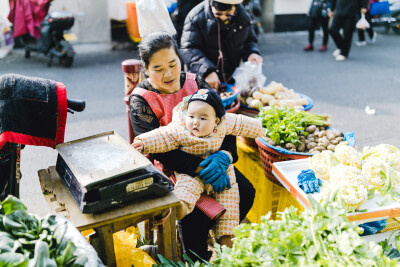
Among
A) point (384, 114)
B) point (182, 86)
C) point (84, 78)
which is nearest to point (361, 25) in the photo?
point (384, 114)

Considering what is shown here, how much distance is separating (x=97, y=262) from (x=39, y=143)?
85cm

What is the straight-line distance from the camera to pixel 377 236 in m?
2.29

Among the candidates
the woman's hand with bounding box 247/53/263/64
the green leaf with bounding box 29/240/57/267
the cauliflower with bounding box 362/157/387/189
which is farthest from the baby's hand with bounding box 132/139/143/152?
the woman's hand with bounding box 247/53/263/64

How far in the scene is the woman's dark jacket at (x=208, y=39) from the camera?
353 centimetres

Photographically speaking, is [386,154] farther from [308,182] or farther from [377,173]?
[308,182]

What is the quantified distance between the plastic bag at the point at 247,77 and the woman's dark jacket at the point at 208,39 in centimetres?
19

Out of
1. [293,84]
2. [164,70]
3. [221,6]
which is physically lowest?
[293,84]

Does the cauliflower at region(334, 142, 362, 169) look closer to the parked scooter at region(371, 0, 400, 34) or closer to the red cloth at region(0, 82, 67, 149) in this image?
the red cloth at region(0, 82, 67, 149)

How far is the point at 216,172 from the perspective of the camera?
2.30m

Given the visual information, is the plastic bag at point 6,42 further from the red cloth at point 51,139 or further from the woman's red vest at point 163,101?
the red cloth at point 51,139

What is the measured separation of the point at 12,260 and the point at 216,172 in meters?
1.24

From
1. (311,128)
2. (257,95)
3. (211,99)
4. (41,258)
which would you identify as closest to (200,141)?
(211,99)

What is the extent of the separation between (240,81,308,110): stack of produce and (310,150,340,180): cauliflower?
1103mm

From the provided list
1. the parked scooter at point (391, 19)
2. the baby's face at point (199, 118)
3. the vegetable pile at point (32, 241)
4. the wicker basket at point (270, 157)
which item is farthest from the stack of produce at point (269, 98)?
the parked scooter at point (391, 19)
